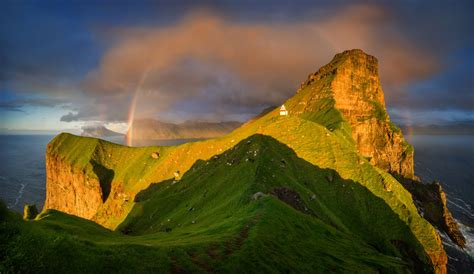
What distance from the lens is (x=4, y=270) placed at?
A: 72.5ft

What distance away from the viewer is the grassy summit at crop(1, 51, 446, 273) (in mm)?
29500

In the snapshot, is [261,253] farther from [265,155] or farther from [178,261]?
Result: [265,155]

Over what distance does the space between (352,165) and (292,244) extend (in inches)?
3127

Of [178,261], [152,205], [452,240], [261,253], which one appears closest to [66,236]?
[178,261]

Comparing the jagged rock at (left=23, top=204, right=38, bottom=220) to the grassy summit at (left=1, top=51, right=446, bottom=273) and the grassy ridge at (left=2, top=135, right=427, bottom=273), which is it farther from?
the grassy ridge at (left=2, top=135, right=427, bottom=273)

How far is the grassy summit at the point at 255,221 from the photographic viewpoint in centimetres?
2950

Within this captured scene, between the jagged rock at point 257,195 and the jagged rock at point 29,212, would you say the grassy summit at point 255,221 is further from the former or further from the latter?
the jagged rock at point 29,212

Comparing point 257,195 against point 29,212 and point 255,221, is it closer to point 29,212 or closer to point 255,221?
point 255,221

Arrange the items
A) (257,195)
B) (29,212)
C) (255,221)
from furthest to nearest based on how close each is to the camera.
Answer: (29,212)
(257,195)
(255,221)

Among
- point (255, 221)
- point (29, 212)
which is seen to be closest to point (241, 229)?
point (255, 221)

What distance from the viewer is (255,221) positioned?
51156 millimetres

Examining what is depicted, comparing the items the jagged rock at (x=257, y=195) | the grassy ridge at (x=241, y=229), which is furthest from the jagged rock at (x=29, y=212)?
the jagged rock at (x=257, y=195)

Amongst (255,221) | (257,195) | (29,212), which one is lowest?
(29,212)

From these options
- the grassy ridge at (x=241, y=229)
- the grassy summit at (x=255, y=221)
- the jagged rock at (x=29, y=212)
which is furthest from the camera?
the jagged rock at (x=29, y=212)
